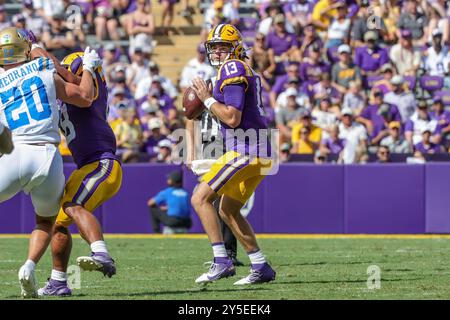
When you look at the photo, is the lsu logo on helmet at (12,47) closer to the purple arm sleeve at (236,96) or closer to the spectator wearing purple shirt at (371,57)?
the purple arm sleeve at (236,96)

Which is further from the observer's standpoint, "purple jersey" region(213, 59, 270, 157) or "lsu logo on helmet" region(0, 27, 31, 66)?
Result: "purple jersey" region(213, 59, 270, 157)

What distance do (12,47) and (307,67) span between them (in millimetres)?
10877

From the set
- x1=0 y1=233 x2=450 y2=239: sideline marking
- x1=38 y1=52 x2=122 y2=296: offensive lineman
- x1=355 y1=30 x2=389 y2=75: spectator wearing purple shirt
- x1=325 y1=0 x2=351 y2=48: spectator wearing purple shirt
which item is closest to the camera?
x1=38 y1=52 x2=122 y2=296: offensive lineman

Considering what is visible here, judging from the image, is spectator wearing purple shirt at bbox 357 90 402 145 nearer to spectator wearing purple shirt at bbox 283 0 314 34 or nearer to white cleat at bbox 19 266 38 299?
spectator wearing purple shirt at bbox 283 0 314 34

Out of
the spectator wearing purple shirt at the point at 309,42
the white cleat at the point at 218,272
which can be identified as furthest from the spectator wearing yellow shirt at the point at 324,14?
the white cleat at the point at 218,272

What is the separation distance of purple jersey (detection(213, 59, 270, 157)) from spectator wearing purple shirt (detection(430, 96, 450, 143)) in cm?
829

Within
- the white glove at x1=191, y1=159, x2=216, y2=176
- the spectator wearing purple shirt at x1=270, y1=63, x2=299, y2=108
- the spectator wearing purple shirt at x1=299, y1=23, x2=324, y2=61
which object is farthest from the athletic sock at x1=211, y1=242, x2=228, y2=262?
the spectator wearing purple shirt at x1=299, y1=23, x2=324, y2=61

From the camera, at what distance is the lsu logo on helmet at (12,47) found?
762 cm

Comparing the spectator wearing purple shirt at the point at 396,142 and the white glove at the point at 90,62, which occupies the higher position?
the white glove at the point at 90,62

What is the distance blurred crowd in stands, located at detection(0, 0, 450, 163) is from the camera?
16344mm

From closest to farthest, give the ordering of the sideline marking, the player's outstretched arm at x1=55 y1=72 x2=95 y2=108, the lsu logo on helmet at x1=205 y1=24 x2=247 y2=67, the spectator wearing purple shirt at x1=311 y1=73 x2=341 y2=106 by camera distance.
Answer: the player's outstretched arm at x1=55 y1=72 x2=95 y2=108 → the lsu logo on helmet at x1=205 y1=24 x2=247 y2=67 → the sideline marking → the spectator wearing purple shirt at x1=311 y1=73 x2=341 y2=106

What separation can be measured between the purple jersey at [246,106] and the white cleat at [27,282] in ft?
6.26

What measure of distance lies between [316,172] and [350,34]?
412 cm

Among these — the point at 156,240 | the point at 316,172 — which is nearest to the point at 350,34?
the point at 316,172
